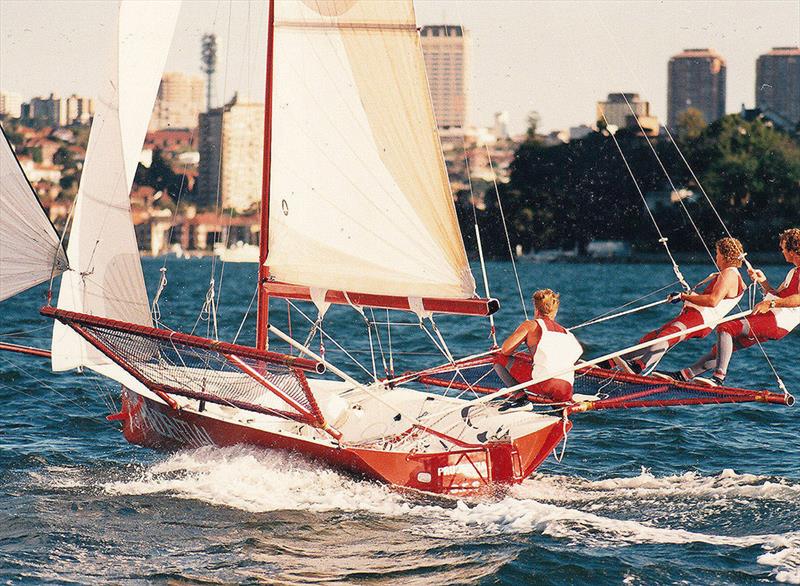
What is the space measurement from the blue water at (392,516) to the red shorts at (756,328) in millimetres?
1396

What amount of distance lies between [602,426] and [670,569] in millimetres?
7076

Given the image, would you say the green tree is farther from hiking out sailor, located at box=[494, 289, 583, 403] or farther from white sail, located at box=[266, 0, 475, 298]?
hiking out sailor, located at box=[494, 289, 583, 403]

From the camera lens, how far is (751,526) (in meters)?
11.5

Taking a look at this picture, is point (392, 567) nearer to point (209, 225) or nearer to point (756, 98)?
point (756, 98)

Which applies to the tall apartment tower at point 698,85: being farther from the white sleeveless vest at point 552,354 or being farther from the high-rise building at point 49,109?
the white sleeveless vest at point 552,354

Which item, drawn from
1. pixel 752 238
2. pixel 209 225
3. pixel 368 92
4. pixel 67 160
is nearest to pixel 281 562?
pixel 368 92

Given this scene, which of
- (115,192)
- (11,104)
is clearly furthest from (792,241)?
(11,104)

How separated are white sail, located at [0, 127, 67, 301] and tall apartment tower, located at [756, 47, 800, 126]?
418ft

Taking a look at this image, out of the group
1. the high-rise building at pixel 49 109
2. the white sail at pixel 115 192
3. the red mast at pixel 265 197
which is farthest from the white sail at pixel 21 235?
the high-rise building at pixel 49 109

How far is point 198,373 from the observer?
13.1 metres

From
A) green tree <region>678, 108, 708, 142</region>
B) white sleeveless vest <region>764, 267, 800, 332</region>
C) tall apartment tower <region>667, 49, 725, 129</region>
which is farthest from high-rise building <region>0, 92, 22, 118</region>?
white sleeveless vest <region>764, 267, 800, 332</region>

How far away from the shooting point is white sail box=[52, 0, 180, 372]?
13820mm

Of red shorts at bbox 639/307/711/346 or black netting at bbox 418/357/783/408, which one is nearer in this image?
black netting at bbox 418/357/783/408

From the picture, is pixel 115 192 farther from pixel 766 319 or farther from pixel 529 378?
pixel 766 319
